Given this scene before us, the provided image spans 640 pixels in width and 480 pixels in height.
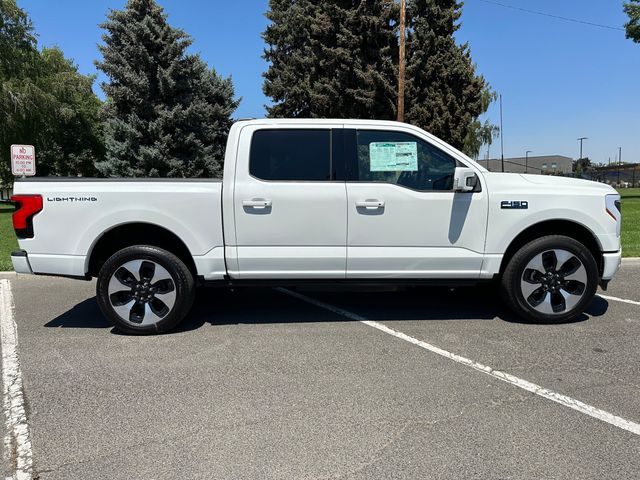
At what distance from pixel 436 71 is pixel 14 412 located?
24484 millimetres

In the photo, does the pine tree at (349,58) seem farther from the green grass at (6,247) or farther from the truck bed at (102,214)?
the truck bed at (102,214)

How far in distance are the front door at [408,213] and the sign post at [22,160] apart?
8287 mm

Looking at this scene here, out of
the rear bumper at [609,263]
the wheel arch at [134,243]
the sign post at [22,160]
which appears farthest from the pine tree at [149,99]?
the rear bumper at [609,263]

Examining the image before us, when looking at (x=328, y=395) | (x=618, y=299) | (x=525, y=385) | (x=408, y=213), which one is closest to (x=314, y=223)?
(x=408, y=213)

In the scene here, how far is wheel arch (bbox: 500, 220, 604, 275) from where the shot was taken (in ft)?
15.7

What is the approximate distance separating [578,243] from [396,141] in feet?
6.76

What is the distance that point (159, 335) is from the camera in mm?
4629

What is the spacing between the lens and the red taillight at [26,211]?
4.37 metres

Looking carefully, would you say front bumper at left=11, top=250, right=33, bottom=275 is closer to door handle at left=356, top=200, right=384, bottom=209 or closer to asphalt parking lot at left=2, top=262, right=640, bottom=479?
asphalt parking lot at left=2, top=262, right=640, bottom=479

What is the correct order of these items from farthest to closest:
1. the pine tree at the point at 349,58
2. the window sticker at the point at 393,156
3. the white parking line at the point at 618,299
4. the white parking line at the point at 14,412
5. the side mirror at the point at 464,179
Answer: the pine tree at the point at 349,58 < the white parking line at the point at 618,299 < the window sticker at the point at 393,156 < the side mirror at the point at 464,179 < the white parking line at the point at 14,412

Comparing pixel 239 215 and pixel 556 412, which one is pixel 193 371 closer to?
pixel 239 215

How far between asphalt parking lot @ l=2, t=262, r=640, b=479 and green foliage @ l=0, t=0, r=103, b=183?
79.2 ft

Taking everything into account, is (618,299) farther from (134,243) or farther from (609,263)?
(134,243)

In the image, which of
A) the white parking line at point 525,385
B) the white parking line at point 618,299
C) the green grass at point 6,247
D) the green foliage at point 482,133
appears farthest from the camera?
the green foliage at point 482,133
